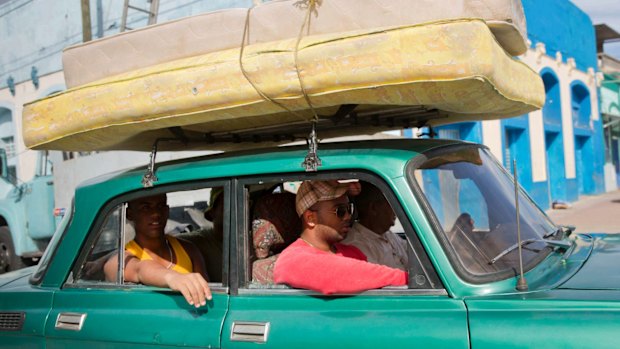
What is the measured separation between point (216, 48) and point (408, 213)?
1.11 m

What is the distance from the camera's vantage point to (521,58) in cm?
1516

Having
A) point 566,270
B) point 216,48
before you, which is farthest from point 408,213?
point 216,48

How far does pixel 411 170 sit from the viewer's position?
2.32 metres

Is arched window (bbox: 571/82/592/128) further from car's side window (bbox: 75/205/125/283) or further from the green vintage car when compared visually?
car's side window (bbox: 75/205/125/283)

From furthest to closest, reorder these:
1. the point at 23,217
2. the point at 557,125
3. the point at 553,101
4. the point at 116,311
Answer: the point at 553,101 → the point at 557,125 → the point at 23,217 → the point at 116,311

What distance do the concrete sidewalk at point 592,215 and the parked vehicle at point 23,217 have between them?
30.4ft

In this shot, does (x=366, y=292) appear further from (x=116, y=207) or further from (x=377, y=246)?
(x=116, y=207)

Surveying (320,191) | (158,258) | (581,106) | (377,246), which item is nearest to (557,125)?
(581,106)

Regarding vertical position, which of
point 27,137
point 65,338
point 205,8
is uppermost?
point 205,8

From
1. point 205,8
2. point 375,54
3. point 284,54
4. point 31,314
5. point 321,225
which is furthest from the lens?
point 205,8

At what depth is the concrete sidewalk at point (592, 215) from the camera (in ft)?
40.4

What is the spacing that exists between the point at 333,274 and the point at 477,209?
0.89m

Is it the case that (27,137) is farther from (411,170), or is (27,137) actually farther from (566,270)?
(566,270)

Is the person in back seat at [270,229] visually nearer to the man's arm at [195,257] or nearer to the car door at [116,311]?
the car door at [116,311]
